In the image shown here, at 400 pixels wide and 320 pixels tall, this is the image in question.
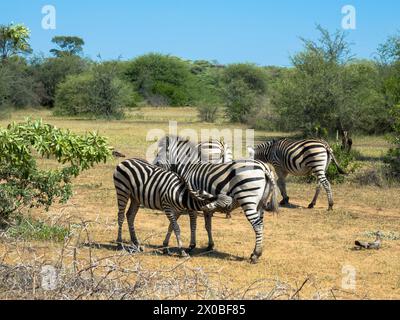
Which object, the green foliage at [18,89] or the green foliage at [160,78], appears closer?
the green foliage at [18,89]

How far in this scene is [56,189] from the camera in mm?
9195

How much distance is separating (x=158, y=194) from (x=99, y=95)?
32.1 meters

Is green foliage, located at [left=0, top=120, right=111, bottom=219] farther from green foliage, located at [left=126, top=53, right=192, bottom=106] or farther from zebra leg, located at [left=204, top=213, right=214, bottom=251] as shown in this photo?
green foliage, located at [left=126, top=53, right=192, bottom=106]

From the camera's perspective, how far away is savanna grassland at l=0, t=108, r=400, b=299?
507 centimetres

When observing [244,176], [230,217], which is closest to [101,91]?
[230,217]

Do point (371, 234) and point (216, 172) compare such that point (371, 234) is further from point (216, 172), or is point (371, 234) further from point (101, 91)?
point (101, 91)

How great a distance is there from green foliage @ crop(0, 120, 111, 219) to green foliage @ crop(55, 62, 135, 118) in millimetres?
29451

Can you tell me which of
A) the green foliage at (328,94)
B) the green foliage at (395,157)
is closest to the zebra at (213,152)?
the green foliage at (395,157)

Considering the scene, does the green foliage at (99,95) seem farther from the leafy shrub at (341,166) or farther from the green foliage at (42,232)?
the green foliage at (42,232)

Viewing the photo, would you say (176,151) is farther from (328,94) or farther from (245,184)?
(328,94)

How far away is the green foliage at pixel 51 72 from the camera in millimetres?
51594

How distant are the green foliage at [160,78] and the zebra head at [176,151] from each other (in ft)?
128

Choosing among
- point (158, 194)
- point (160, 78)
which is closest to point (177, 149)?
point (158, 194)

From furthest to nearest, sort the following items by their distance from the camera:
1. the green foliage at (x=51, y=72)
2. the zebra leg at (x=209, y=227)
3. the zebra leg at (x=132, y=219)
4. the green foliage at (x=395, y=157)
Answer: the green foliage at (x=51, y=72), the green foliage at (x=395, y=157), the zebra leg at (x=132, y=219), the zebra leg at (x=209, y=227)
